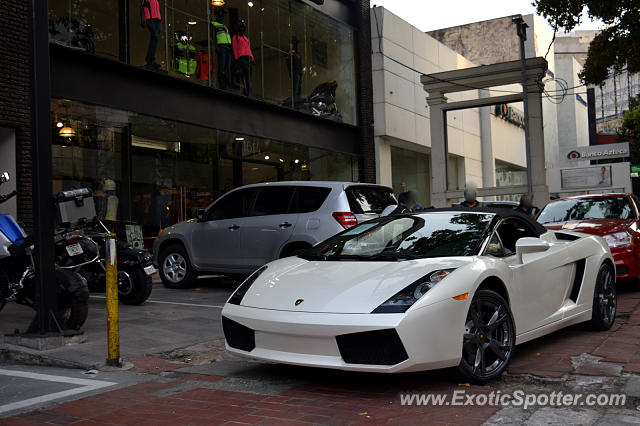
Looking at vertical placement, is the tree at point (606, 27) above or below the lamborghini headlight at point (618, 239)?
above

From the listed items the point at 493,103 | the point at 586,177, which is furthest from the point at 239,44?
the point at 586,177

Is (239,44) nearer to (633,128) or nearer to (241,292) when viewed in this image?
(241,292)

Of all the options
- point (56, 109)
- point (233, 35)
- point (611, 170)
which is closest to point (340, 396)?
point (56, 109)

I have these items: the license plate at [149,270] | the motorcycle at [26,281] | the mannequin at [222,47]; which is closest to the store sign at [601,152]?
the mannequin at [222,47]

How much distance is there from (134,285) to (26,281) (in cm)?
207

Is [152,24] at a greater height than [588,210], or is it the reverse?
[152,24]

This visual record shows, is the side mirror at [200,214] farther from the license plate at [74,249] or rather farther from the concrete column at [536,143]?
the concrete column at [536,143]

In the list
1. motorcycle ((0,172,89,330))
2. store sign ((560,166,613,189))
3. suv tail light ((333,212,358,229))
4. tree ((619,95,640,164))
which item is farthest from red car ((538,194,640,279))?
tree ((619,95,640,164))

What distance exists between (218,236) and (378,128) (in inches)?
541

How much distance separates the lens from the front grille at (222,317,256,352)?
474 cm

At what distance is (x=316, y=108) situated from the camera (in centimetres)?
2059

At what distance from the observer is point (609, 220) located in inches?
383

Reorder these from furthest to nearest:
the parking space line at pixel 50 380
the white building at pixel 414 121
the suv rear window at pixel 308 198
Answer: the white building at pixel 414 121, the suv rear window at pixel 308 198, the parking space line at pixel 50 380

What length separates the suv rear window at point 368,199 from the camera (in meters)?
9.61
